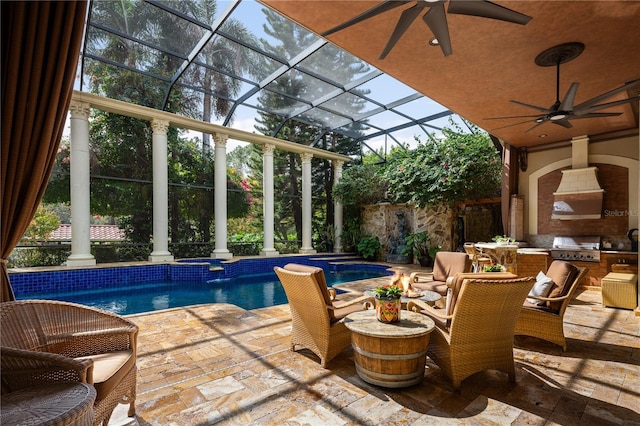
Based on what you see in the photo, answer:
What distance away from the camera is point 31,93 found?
6.10 feet

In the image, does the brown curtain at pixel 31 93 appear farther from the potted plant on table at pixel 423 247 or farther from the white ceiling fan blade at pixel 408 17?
the potted plant on table at pixel 423 247

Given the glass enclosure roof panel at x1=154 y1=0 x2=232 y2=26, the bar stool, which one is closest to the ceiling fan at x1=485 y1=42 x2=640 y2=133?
the bar stool

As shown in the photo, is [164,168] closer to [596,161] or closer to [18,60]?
[18,60]

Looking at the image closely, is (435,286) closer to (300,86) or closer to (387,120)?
(300,86)

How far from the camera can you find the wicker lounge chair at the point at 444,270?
492 centimetres

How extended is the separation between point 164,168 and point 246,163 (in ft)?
23.3

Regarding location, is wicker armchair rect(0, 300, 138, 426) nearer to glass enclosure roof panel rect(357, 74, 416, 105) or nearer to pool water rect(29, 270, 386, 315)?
pool water rect(29, 270, 386, 315)

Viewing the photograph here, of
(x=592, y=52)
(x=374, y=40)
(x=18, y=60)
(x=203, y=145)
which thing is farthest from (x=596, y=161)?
(x=203, y=145)

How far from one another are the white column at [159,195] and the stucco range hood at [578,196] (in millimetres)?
9774

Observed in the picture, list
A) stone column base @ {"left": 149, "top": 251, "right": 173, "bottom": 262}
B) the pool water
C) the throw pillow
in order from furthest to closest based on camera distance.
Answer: stone column base @ {"left": 149, "top": 251, "right": 173, "bottom": 262} → the pool water → the throw pillow

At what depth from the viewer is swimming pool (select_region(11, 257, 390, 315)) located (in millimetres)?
6184

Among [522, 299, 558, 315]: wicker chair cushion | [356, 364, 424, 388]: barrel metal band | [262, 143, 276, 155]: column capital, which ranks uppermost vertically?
[262, 143, 276, 155]: column capital

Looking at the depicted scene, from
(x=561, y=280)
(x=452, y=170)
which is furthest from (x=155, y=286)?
(x=452, y=170)

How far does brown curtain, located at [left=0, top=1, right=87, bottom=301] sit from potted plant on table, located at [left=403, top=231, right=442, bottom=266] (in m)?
9.58
